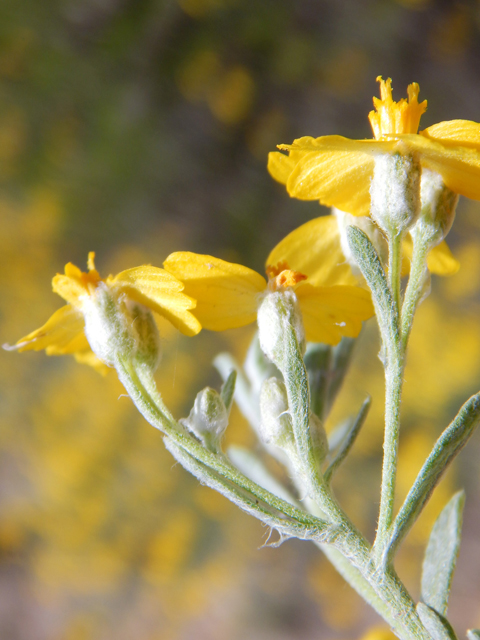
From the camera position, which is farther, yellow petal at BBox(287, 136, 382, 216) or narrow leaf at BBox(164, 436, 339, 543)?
yellow petal at BBox(287, 136, 382, 216)

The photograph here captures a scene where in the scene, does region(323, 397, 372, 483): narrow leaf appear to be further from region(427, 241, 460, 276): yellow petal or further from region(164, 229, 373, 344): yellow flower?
region(427, 241, 460, 276): yellow petal

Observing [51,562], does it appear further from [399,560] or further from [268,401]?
[268,401]

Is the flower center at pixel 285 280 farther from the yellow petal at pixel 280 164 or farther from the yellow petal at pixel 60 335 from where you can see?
the yellow petal at pixel 60 335

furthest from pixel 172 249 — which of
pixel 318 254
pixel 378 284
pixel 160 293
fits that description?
pixel 378 284

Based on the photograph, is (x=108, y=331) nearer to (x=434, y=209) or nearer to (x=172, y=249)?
(x=434, y=209)

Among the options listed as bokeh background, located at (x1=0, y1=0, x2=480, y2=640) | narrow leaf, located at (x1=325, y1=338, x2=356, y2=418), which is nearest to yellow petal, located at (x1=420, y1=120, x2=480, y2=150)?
narrow leaf, located at (x1=325, y1=338, x2=356, y2=418)

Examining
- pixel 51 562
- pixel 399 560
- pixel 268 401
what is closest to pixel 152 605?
pixel 51 562
